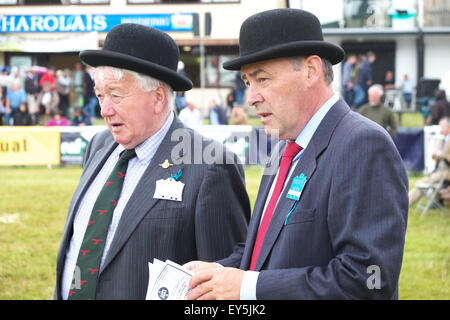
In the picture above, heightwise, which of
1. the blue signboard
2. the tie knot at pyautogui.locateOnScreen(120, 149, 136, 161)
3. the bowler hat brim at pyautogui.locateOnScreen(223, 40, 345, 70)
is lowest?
the tie knot at pyautogui.locateOnScreen(120, 149, 136, 161)

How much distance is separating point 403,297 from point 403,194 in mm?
3825

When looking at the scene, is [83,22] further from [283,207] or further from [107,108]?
[283,207]

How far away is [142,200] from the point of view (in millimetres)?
2621

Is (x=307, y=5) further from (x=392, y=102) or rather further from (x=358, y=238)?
(x=392, y=102)

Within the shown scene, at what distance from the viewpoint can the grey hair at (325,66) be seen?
2123 millimetres

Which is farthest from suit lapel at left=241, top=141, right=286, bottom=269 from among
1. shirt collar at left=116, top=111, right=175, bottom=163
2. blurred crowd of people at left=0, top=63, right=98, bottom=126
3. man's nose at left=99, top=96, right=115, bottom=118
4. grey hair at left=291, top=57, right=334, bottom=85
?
blurred crowd of people at left=0, top=63, right=98, bottom=126

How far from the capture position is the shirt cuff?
192 centimetres

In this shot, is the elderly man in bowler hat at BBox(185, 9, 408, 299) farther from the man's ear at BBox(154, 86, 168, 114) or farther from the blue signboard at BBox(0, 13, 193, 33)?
the blue signboard at BBox(0, 13, 193, 33)

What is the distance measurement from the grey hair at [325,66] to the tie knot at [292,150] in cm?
26

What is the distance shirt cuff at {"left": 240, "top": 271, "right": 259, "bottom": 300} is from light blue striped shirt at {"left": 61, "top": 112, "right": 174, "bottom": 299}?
0.88m

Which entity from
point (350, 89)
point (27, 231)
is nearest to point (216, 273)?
point (27, 231)

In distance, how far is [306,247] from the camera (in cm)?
193

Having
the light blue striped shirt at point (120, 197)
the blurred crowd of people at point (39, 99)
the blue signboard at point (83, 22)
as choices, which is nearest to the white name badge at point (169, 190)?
the light blue striped shirt at point (120, 197)

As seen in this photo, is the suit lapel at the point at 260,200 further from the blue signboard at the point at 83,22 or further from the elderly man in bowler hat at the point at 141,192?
the blue signboard at the point at 83,22
